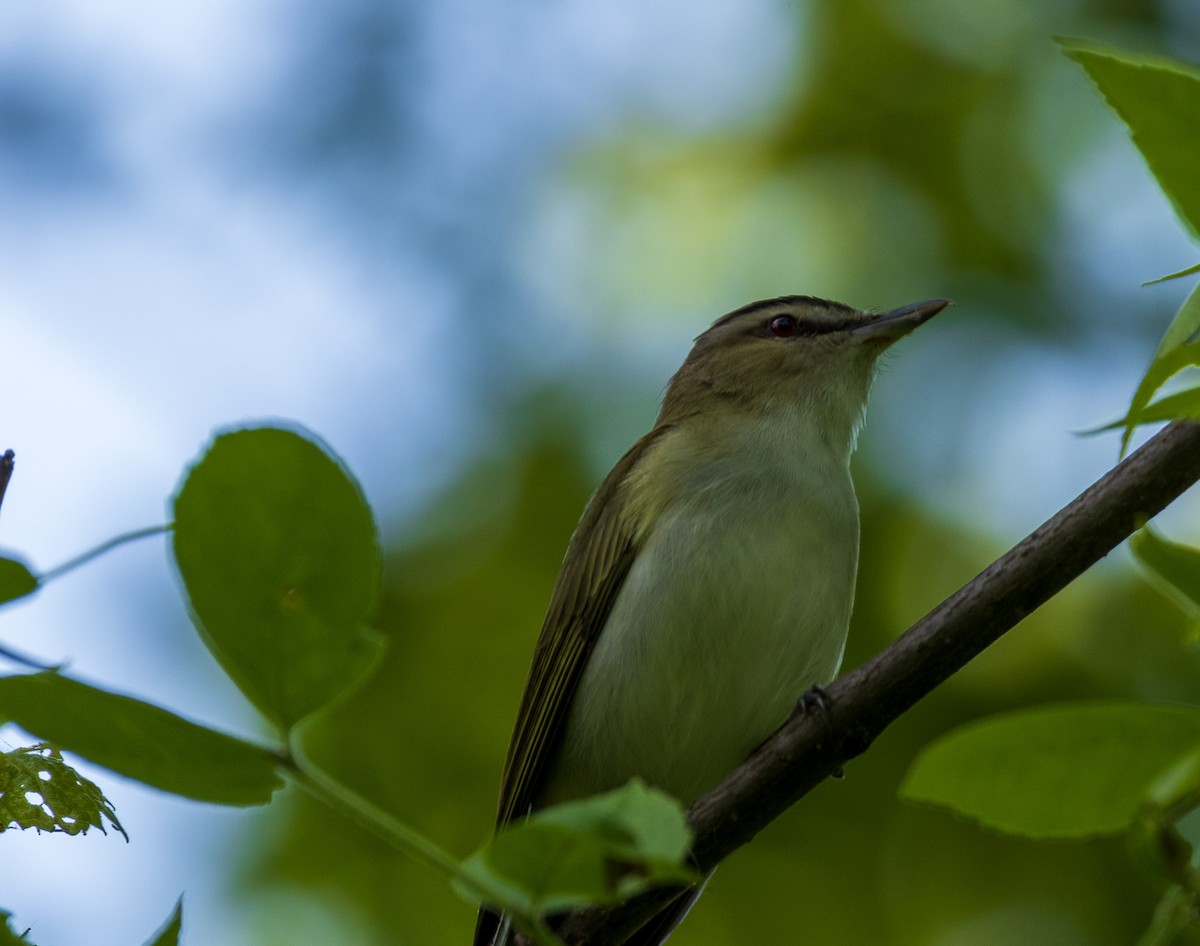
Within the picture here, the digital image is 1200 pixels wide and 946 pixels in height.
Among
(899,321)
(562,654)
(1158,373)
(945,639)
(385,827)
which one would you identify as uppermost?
(1158,373)

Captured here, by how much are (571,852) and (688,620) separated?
3.37 meters

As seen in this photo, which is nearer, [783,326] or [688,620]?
[688,620]

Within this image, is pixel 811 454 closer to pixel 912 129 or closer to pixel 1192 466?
pixel 1192 466

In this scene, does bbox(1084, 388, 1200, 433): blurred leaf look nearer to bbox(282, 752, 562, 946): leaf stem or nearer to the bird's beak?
bbox(282, 752, 562, 946): leaf stem

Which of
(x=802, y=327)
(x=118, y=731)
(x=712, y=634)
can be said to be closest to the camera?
(x=118, y=731)

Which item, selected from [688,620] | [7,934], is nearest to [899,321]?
[688,620]

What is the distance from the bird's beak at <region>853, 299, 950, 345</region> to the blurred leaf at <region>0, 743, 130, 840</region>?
170 inches

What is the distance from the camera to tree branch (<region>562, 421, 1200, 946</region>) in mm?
2111

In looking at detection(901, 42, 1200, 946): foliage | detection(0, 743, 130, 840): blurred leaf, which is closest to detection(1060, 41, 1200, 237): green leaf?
detection(901, 42, 1200, 946): foliage

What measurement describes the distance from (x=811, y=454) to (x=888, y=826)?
2.32m

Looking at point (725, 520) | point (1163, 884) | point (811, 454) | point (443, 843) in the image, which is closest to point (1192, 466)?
point (1163, 884)

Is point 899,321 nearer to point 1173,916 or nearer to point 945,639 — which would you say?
point 945,639

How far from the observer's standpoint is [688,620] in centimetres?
446

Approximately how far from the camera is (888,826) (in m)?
6.45
